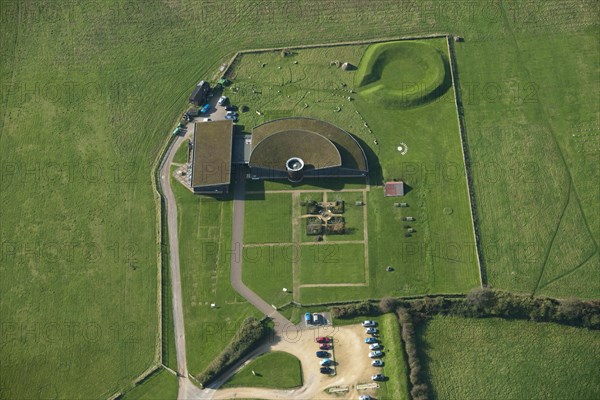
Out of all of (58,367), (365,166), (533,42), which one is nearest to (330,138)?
(365,166)

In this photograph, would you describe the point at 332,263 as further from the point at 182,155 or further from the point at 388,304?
the point at 182,155

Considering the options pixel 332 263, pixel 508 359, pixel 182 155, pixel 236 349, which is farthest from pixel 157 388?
pixel 508 359

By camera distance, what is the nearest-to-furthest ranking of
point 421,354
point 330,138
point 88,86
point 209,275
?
point 421,354 < point 209,275 < point 330,138 < point 88,86

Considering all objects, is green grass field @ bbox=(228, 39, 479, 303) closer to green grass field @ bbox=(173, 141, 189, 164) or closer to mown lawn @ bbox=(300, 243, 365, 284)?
mown lawn @ bbox=(300, 243, 365, 284)

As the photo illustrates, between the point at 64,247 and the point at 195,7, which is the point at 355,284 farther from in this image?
the point at 195,7

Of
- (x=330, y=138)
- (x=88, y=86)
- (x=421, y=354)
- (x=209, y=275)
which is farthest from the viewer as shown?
(x=88, y=86)

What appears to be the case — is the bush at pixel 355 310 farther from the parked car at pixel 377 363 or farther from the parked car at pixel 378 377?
the parked car at pixel 378 377
